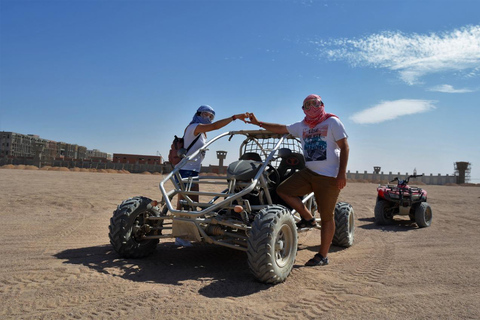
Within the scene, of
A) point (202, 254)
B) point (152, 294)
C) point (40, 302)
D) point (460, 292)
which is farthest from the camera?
point (202, 254)

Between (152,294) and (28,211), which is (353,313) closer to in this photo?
(152,294)

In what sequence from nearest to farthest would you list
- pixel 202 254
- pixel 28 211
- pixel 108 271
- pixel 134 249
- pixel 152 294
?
1. pixel 152 294
2. pixel 108 271
3. pixel 134 249
4. pixel 202 254
5. pixel 28 211

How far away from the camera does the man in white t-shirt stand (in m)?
4.75

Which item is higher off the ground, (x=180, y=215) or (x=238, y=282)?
(x=180, y=215)

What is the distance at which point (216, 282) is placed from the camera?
13.1 feet

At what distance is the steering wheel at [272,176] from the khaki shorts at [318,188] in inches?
13.6

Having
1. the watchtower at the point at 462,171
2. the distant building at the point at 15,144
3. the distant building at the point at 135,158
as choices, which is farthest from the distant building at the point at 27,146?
the watchtower at the point at 462,171

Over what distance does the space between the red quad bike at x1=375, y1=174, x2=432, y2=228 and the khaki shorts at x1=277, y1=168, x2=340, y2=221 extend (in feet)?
17.9

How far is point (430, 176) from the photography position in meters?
45.3

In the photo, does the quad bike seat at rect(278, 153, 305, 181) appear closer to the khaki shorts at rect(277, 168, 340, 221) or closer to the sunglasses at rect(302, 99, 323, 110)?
the khaki shorts at rect(277, 168, 340, 221)

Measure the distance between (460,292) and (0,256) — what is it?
5.40 metres

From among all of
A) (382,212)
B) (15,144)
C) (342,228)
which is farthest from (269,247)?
(15,144)

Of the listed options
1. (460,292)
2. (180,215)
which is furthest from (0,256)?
(460,292)

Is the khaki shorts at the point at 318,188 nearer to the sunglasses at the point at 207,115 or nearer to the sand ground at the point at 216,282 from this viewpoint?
the sand ground at the point at 216,282
